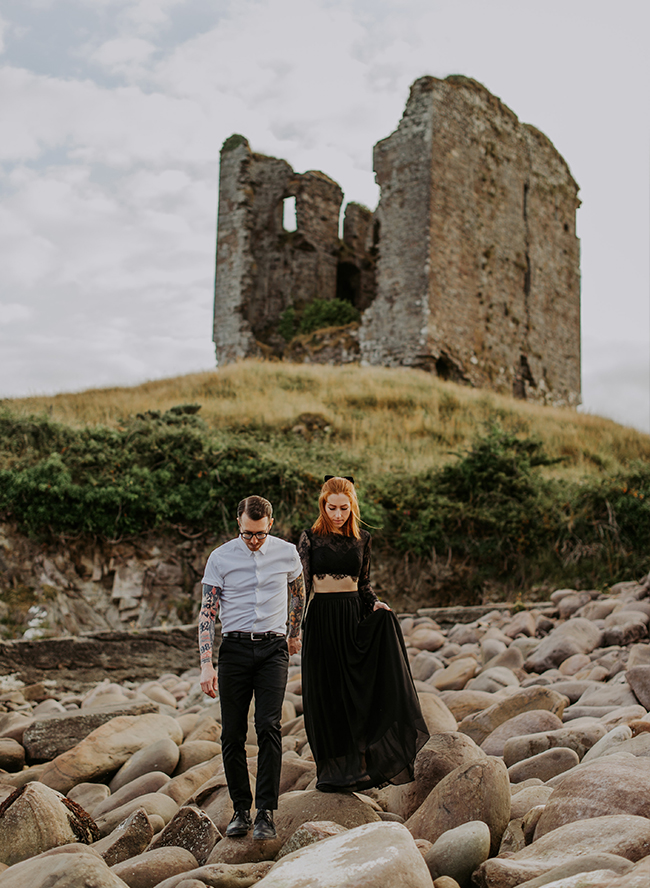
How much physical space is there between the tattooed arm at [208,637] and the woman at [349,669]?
49 cm

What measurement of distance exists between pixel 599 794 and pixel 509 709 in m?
1.69

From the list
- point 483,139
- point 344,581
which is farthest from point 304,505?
point 483,139

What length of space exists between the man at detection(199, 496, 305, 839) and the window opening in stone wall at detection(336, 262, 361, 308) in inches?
1057

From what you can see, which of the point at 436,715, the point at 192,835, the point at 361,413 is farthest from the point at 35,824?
the point at 361,413

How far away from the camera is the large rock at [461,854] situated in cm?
263

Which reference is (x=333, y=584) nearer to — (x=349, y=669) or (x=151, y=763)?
(x=349, y=669)

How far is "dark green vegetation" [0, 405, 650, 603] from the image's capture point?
9977 mm

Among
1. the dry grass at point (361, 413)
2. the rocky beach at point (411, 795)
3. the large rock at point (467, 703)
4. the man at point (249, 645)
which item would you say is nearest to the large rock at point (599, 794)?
the rocky beach at point (411, 795)

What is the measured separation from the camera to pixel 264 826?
3.11m

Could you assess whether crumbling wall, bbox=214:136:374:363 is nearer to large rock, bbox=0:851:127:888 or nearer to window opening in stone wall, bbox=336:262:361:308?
window opening in stone wall, bbox=336:262:361:308

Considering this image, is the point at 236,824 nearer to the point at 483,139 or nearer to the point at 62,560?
the point at 62,560

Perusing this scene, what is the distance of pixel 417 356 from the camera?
Answer: 21.4m

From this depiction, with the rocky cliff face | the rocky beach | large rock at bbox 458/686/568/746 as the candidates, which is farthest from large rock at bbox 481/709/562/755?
the rocky cliff face

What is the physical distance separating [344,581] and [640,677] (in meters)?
1.93
